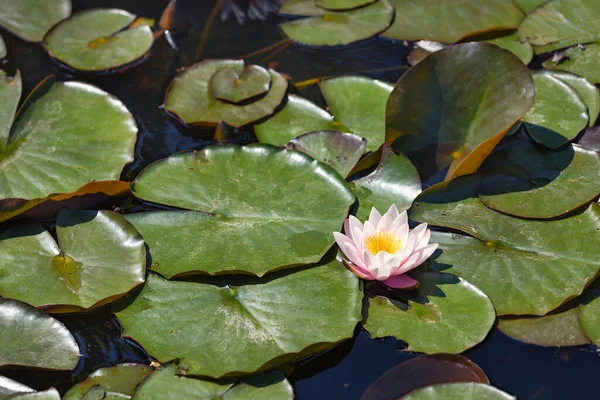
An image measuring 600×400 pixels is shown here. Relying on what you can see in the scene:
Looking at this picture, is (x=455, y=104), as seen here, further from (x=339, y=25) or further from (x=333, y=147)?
(x=339, y=25)

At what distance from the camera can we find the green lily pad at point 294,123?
3.16 meters

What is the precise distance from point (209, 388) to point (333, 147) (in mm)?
1321

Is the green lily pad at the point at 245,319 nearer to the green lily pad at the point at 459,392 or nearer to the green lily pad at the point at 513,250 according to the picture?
the green lily pad at the point at 459,392

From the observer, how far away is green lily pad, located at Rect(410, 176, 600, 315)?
2338 millimetres

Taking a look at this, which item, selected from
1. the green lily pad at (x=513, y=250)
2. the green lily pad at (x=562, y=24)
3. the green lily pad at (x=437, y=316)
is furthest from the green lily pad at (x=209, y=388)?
the green lily pad at (x=562, y=24)

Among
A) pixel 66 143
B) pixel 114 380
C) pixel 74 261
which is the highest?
pixel 66 143

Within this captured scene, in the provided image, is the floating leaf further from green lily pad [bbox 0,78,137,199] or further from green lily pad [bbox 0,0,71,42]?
green lily pad [bbox 0,0,71,42]

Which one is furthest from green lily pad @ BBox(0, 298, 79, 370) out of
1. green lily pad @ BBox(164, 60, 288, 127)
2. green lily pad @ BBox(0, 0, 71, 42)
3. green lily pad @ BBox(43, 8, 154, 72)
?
green lily pad @ BBox(0, 0, 71, 42)

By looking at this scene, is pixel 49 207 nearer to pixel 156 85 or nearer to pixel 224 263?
pixel 224 263

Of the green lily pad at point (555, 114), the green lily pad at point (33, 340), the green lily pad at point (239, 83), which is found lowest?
the green lily pad at point (33, 340)

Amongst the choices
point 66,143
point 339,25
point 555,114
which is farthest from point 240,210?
point 339,25

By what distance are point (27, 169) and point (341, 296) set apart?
1599 mm

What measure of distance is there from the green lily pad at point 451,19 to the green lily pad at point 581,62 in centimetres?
37

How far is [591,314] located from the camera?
229 centimetres
